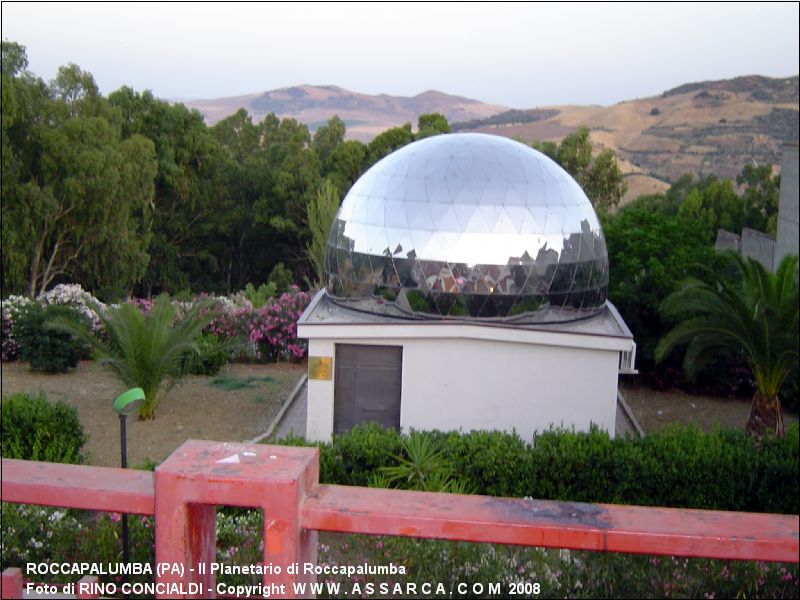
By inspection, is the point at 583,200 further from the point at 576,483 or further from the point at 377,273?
the point at 576,483

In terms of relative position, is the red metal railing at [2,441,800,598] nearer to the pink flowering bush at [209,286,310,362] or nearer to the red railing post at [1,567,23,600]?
the red railing post at [1,567,23,600]

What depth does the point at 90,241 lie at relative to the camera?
26.1 meters

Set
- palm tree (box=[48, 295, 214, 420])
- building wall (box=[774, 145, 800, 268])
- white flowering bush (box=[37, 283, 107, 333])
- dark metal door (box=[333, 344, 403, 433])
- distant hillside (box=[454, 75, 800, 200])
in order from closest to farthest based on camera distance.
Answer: building wall (box=[774, 145, 800, 268]) < dark metal door (box=[333, 344, 403, 433]) < palm tree (box=[48, 295, 214, 420]) < white flowering bush (box=[37, 283, 107, 333]) < distant hillside (box=[454, 75, 800, 200])

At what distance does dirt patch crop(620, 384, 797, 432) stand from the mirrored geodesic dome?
3282 mm

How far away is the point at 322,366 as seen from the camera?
1148 cm

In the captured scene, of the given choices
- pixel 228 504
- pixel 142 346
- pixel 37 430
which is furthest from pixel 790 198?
pixel 142 346

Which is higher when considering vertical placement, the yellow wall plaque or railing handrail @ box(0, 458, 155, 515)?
railing handrail @ box(0, 458, 155, 515)

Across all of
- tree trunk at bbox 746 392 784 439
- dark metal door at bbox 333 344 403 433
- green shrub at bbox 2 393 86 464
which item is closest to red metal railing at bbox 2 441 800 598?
green shrub at bbox 2 393 86 464

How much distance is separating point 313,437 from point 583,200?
5.13m

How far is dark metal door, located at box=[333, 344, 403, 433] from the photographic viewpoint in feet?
37.8

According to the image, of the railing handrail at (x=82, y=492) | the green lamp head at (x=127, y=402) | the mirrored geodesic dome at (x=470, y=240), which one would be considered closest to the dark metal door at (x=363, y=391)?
the mirrored geodesic dome at (x=470, y=240)

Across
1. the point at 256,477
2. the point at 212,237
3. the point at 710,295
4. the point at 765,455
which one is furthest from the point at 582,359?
the point at 212,237

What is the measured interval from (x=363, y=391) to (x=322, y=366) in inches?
25.9

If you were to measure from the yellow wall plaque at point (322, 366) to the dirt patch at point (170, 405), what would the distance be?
179 cm
